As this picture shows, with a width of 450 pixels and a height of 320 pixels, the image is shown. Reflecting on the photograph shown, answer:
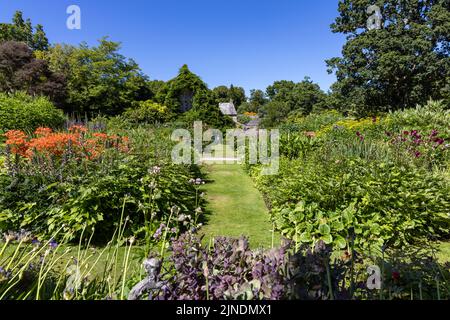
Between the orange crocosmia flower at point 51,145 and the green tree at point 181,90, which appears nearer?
the orange crocosmia flower at point 51,145

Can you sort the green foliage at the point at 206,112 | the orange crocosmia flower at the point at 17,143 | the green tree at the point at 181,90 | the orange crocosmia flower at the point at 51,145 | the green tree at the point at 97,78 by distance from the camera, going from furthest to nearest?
the green tree at the point at 97,78 → the green tree at the point at 181,90 → the green foliage at the point at 206,112 → the orange crocosmia flower at the point at 17,143 → the orange crocosmia flower at the point at 51,145

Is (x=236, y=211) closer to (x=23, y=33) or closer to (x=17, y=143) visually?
(x=17, y=143)

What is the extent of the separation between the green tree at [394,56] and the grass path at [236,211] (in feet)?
59.9

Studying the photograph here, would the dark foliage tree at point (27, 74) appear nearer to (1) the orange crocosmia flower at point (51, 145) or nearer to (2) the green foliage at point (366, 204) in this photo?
(1) the orange crocosmia flower at point (51, 145)

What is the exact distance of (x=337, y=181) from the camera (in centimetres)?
412

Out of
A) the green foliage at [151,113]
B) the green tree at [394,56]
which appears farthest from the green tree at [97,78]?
the green tree at [394,56]

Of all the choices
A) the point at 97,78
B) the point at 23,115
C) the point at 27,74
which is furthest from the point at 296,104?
the point at 23,115

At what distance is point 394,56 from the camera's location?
19859 millimetres

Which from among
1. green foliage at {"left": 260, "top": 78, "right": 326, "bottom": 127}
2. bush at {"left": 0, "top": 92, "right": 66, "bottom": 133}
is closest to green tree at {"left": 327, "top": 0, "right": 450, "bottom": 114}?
green foliage at {"left": 260, "top": 78, "right": 326, "bottom": 127}

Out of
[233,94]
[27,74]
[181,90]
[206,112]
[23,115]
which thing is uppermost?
[233,94]

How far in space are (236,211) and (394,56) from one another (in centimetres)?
2093

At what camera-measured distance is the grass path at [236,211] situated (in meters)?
4.17

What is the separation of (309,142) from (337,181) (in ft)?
14.6
